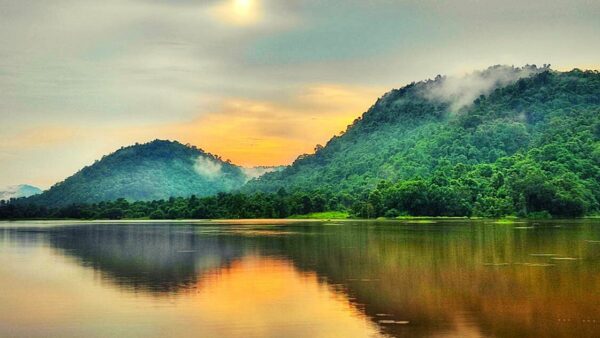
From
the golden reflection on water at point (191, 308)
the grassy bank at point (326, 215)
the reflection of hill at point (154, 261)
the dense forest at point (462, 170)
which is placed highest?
the dense forest at point (462, 170)

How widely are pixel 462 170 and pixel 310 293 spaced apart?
378 ft

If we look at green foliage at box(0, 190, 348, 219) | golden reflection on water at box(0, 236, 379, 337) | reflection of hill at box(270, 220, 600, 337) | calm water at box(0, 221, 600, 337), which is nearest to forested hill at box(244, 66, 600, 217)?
green foliage at box(0, 190, 348, 219)

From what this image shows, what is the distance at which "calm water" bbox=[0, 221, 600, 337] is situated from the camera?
16.9m

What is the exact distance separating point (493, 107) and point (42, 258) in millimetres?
151705

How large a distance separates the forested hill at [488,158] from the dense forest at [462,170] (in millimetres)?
235

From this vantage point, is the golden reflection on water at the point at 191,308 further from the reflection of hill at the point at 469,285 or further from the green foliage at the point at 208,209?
the green foliage at the point at 208,209

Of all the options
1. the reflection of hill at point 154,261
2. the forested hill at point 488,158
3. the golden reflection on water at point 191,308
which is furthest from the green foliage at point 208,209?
the golden reflection on water at point 191,308

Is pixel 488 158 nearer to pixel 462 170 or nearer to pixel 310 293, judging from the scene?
pixel 462 170

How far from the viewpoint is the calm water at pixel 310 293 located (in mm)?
16906

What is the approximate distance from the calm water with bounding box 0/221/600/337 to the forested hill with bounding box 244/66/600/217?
70.6m

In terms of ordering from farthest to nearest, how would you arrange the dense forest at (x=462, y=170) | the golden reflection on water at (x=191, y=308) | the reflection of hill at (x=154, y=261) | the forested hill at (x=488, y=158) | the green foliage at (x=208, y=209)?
the green foliage at (x=208, y=209), the dense forest at (x=462, y=170), the forested hill at (x=488, y=158), the reflection of hill at (x=154, y=261), the golden reflection on water at (x=191, y=308)

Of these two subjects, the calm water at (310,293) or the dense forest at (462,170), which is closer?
the calm water at (310,293)

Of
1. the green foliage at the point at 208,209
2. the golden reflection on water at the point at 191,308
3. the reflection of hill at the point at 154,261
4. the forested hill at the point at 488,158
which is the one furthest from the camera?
the green foliage at the point at 208,209

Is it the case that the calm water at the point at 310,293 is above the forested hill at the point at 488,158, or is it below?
below
